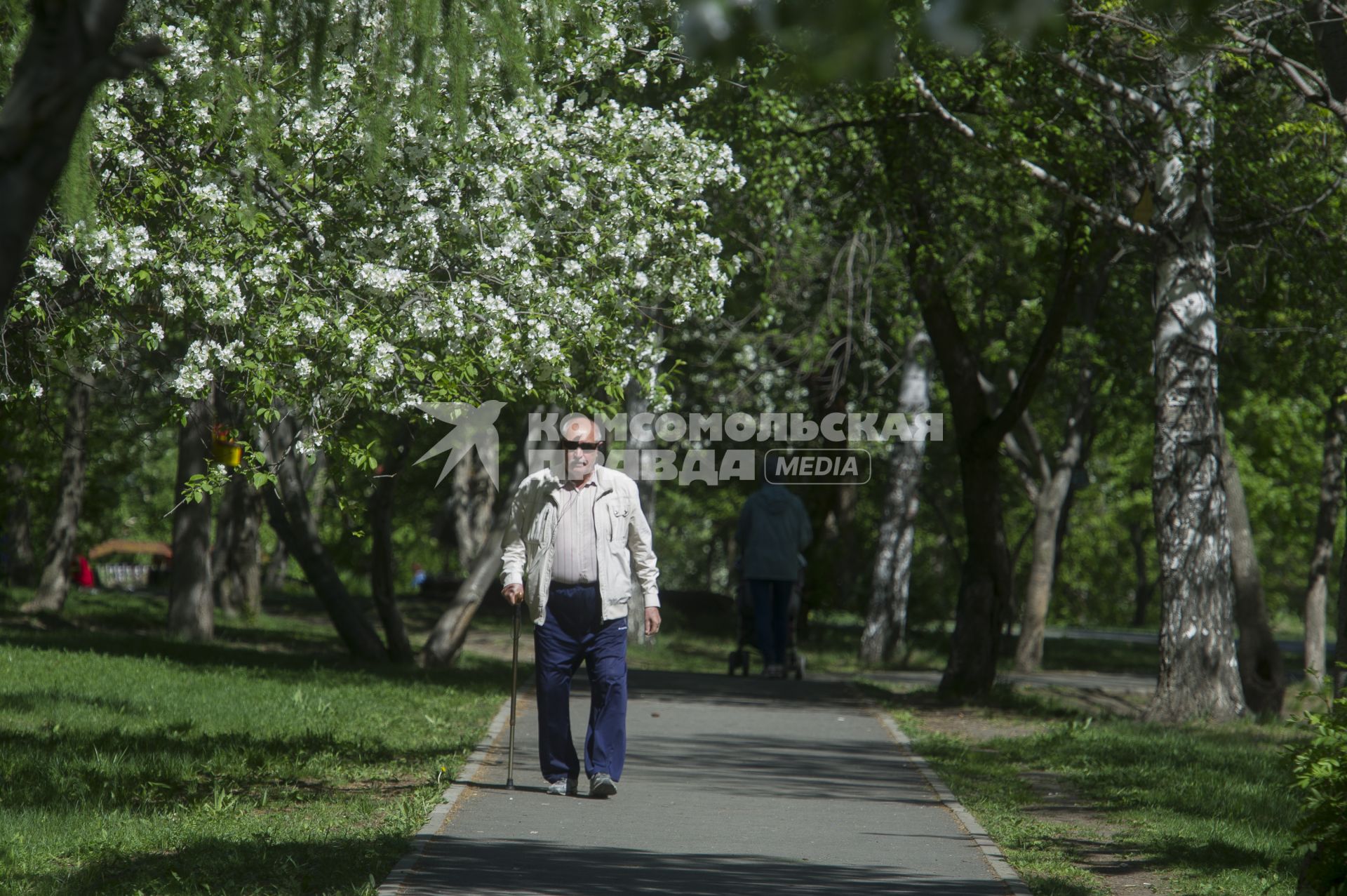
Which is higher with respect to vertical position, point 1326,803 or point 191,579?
point 191,579

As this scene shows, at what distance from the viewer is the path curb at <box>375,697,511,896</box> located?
600cm

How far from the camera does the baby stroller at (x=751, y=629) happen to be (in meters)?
16.6

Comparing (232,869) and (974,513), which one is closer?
(232,869)

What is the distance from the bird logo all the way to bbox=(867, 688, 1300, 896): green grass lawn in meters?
3.71

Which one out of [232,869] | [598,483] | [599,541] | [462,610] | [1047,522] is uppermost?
[1047,522]

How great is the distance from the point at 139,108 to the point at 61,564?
49.5ft

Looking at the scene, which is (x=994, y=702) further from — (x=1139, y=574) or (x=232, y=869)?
(x=1139, y=574)

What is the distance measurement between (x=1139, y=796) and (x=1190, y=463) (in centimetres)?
483

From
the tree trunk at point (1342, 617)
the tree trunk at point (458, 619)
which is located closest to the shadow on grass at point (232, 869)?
the tree trunk at point (1342, 617)

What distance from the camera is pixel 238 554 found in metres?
28.2

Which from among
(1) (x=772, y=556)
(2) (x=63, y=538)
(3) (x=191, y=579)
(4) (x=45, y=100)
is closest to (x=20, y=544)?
(2) (x=63, y=538)

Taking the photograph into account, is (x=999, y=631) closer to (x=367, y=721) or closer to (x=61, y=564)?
(x=367, y=721)

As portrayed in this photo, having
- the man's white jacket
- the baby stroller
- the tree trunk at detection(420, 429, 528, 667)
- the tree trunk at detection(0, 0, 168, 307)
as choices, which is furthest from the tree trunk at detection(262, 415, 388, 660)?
the tree trunk at detection(0, 0, 168, 307)

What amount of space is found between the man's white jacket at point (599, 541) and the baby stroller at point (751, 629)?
24.8 ft
